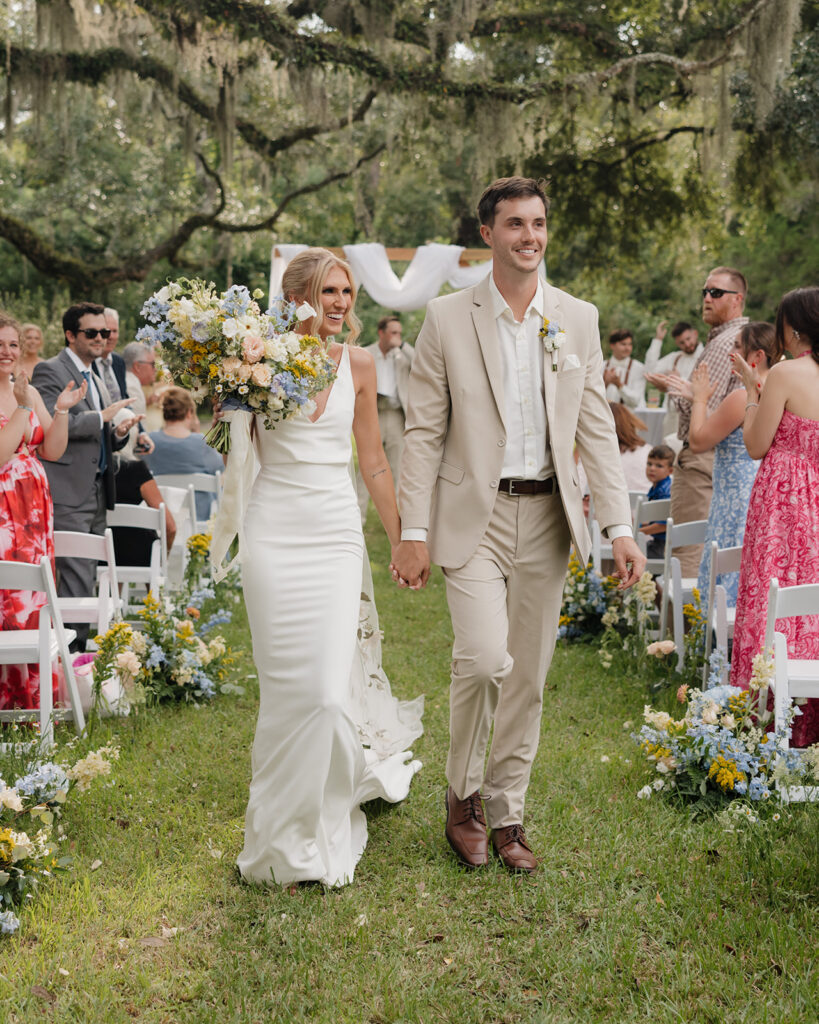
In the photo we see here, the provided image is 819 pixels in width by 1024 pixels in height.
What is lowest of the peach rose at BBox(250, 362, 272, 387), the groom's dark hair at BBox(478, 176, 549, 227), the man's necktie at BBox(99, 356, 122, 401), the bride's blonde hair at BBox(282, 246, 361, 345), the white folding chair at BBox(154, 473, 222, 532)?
the white folding chair at BBox(154, 473, 222, 532)

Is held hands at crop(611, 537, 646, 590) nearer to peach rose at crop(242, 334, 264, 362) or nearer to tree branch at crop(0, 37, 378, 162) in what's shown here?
peach rose at crop(242, 334, 264, 362)

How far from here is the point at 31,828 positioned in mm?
3721

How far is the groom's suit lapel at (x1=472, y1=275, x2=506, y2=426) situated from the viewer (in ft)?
11.5

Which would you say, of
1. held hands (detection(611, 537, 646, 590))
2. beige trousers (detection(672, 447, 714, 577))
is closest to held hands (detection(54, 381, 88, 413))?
held hands (detection(611, 537, 646, 590))

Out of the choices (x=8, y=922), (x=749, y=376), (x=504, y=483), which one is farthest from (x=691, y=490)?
(x=8, y=922)

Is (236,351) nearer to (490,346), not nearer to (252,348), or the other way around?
(252,348)

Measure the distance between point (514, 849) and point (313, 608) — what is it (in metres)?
1.09

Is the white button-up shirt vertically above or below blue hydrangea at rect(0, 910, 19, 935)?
above

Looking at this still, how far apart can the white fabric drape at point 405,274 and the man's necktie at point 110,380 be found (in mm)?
6290

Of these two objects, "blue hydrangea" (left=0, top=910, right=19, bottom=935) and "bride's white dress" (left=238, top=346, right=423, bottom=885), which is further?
"bride's white dress" (left=238, top=346, right=423, bottom=885)

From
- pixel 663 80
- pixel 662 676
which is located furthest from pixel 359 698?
pixel 663 80

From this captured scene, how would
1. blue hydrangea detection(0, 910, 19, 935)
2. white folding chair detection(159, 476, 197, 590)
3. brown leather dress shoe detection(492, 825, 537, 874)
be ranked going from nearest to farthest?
blue hydrangea detection(0, 910, 19, 935) < brown leather dress shoe detection(492, 825, 537, 874) < white folding chair detection(159, 476, 197, 590)

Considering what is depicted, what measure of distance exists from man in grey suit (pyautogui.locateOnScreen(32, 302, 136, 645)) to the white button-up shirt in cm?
322

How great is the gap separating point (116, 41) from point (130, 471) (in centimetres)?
777
